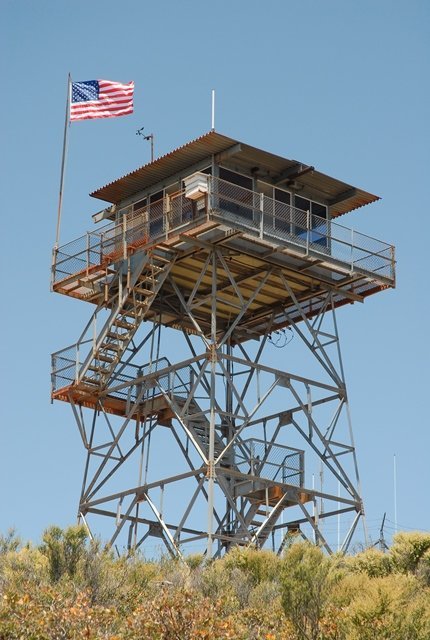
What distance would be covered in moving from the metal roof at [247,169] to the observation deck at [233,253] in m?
0.89

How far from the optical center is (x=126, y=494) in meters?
42.5

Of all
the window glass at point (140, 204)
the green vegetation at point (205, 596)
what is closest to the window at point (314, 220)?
the window glass at point (140, 204)

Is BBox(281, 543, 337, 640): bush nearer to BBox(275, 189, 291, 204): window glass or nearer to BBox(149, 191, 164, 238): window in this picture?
BBox(149, 191, 164, 238): window

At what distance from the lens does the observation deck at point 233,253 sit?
41.3 meters

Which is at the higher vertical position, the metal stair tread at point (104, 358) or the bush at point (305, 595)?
the metal stair tread at point (104, 358)

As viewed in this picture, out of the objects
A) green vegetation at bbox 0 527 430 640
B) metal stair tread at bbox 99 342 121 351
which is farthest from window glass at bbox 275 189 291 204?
green vegetation at bbox 0 527 430 640

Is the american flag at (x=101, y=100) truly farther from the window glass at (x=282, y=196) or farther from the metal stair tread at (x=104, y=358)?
the metal stair tread at (x=104, y=358)

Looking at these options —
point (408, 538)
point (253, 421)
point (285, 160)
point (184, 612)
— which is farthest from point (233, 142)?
point (184, 612)

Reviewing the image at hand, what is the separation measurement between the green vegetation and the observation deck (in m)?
8.88

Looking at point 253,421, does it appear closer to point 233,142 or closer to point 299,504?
point 299,504

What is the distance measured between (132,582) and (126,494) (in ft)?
32.4

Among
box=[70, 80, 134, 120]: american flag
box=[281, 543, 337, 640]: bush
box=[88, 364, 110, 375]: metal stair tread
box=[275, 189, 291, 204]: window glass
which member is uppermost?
box=[70, 80, 134, 120]: american flag

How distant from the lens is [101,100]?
46094mm

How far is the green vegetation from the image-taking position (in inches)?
1017
